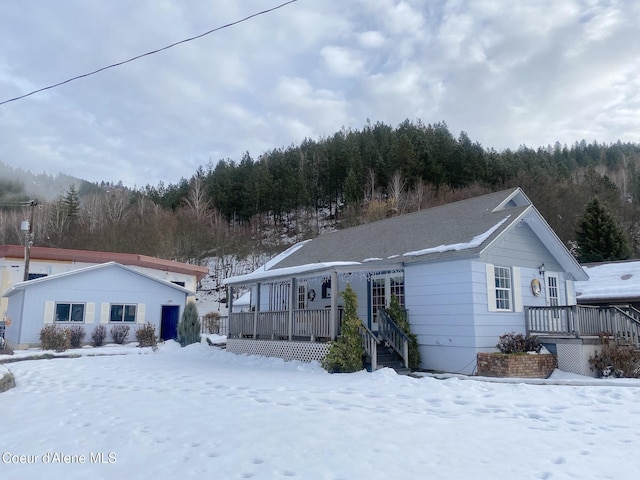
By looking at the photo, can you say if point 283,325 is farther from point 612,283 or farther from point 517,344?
point 612,283

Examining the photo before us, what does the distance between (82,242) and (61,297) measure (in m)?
23.6

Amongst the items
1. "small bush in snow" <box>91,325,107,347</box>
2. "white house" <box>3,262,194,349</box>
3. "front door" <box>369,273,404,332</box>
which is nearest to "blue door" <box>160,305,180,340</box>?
"white house" <box>3,262,194,349</box>

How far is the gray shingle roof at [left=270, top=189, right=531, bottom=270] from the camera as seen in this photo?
1345 cm

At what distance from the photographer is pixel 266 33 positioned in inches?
396

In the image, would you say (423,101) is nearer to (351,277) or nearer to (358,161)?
(351,277)

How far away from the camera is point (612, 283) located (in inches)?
809

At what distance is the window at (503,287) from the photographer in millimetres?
13328

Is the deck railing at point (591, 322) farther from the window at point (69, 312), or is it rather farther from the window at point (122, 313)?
the window at point (69, 312)

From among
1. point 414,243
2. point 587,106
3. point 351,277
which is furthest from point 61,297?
point 587,106

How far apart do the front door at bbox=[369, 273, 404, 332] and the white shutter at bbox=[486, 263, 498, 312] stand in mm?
2638

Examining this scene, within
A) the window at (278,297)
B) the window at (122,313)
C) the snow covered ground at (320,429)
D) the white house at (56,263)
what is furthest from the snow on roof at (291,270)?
the white house at (56,263)

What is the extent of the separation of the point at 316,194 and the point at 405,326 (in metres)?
46.4

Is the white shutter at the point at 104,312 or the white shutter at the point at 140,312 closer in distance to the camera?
the white shutter at the point at 104,312

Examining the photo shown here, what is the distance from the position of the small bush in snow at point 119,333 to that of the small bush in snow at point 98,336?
0.42 m
